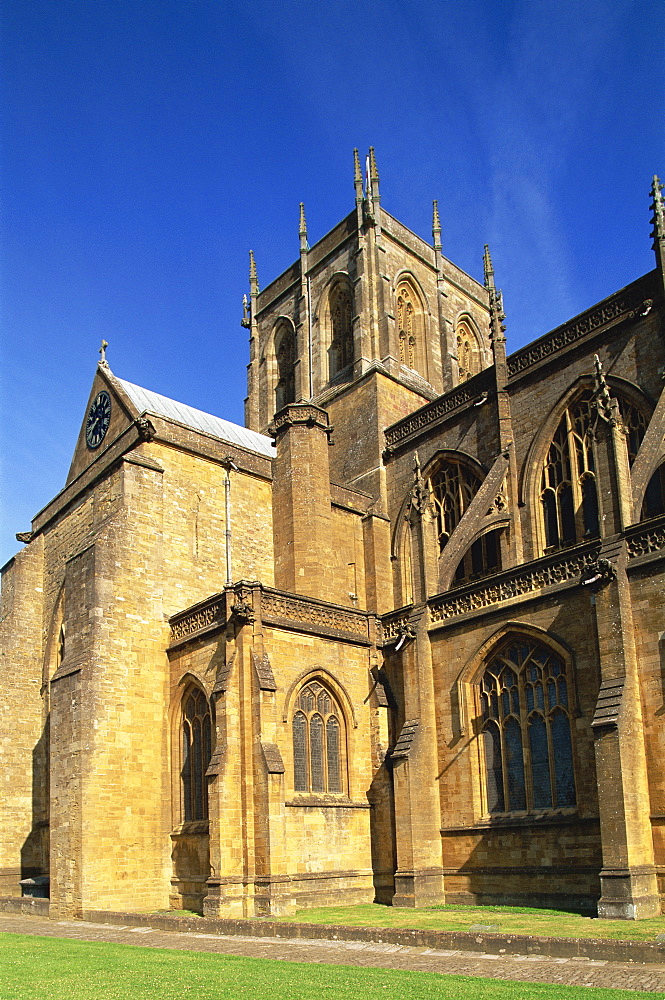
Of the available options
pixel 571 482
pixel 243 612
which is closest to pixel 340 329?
pixel 571 482

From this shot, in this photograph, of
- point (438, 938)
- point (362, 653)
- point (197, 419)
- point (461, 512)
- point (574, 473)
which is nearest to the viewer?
point (438, 938)

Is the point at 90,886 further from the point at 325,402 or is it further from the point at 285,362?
the point at 285,362

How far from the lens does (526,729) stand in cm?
1925

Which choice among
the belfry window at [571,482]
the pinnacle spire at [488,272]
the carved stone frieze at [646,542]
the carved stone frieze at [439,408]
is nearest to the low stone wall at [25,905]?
the belfry window at [571,482]

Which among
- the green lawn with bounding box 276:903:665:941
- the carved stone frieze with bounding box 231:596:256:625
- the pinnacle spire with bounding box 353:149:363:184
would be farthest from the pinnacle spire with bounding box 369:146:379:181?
the green lawn with bounding box 276:903:665:941

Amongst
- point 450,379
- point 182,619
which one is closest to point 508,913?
point 182,619

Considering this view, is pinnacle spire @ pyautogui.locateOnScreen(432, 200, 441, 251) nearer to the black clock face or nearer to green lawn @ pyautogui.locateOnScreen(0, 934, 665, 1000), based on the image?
the black clock face

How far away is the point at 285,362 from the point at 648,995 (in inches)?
1355

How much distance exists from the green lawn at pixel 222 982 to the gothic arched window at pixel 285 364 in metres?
29.1

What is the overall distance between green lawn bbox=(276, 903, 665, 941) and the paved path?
1258 mm

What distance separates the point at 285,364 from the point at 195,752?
2245cm

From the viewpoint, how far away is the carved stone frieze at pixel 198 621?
2205cm

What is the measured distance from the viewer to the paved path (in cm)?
1020

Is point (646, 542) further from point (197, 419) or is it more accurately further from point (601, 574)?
point (197, 419)
